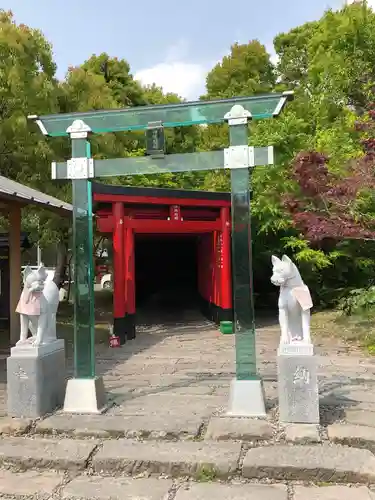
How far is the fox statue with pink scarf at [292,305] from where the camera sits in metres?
5.01

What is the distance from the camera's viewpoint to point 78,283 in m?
5.59

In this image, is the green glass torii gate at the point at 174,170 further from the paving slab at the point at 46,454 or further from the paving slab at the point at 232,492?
the paving slab at the point at 232,492

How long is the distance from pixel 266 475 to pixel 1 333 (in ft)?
30.3

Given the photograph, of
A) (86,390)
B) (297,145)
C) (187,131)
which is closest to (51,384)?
(86,390)

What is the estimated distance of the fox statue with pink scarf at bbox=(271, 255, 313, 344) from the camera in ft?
16.4

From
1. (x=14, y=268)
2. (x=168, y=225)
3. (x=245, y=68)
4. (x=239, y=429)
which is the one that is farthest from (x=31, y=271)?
(x=245, y=68)

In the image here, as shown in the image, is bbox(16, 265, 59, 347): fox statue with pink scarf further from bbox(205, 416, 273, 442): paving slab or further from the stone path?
bbox(205, 416, 273, 442): paving slab

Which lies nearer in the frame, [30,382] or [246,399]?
[246,399]

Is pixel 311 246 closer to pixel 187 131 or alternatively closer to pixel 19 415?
pixel 19 415

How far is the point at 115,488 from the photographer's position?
12.6ft

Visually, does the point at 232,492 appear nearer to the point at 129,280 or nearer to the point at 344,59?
the point at 129,280

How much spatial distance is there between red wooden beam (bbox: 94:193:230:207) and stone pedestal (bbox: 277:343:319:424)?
7037 millimetres

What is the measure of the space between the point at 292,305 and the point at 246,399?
1.03m

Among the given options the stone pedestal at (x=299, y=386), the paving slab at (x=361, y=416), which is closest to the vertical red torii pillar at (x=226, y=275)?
the paving slab at (x=361, y=416)
